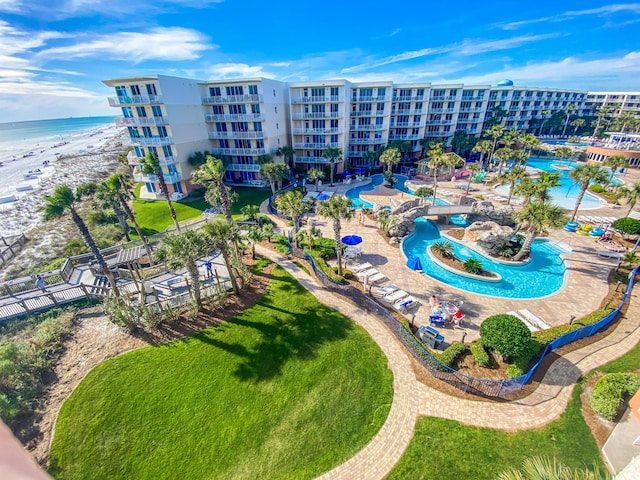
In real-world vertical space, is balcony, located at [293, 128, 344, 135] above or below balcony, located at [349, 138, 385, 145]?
above

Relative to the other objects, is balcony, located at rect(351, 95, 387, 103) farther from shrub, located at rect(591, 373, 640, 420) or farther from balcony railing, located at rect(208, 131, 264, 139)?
shrub, located at rect(591, 373, 640, 420)

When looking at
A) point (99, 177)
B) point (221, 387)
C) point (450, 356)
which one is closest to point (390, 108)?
point (450, 356)

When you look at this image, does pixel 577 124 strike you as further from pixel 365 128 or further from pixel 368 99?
pixel 368 99

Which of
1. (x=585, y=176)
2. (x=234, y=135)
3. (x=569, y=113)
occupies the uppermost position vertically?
(x=569, y=113)

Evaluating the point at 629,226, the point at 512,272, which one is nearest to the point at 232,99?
the point at 512,272

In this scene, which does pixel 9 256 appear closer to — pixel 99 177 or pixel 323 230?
pixel 323 230

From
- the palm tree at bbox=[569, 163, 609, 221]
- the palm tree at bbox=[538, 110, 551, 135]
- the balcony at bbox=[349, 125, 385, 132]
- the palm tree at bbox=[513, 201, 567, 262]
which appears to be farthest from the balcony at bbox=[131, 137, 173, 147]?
the palm tree at bbox=[538, 110, 551, 135]
